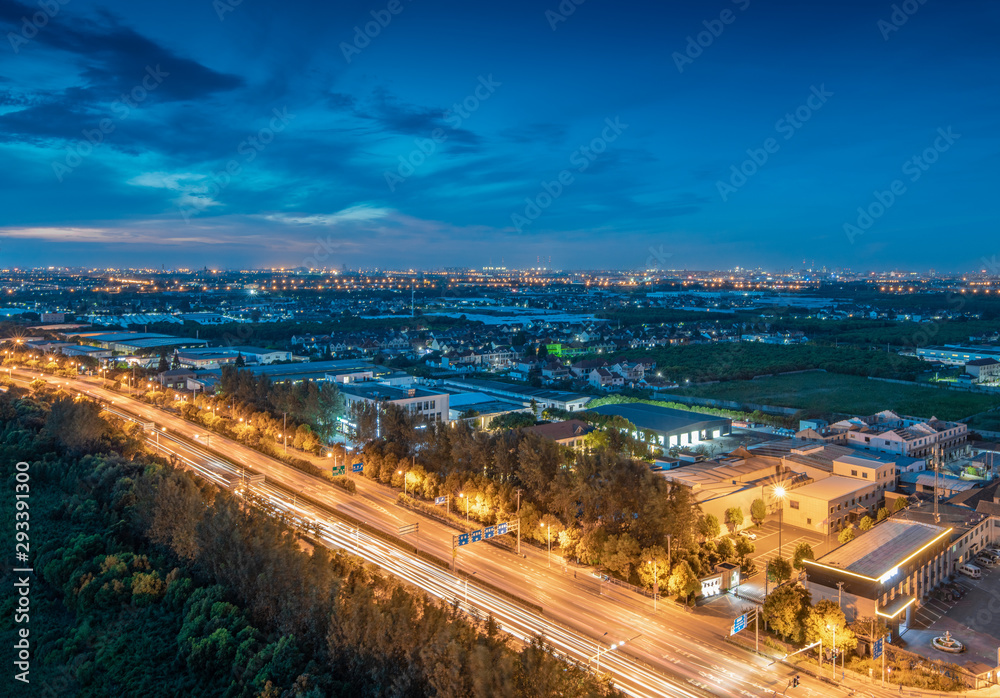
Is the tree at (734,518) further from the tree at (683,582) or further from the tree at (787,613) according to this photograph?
the tree at (787,613)

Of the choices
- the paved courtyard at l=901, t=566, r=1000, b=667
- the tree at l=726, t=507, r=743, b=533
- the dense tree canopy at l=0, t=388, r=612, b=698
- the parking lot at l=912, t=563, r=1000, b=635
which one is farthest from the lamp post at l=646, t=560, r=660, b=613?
the parking lot at l=912, t=563, r=1000, b=635

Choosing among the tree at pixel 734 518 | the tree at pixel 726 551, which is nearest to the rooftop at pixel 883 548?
the tree at pixel 726 551

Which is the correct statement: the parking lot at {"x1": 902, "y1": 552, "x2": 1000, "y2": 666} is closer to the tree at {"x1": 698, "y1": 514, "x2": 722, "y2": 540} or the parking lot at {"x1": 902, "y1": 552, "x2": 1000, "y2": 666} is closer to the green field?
the tree at {"x1": 698, "y1": 514, "x2": 722, "y2": 540}

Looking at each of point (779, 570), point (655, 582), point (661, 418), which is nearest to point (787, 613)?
point (779, 570)

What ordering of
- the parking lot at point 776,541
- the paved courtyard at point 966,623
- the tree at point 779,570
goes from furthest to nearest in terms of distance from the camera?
1. the parking lot at point 776,541
2. the tree at point 779,570
3. the paved courtyard at point 966,623

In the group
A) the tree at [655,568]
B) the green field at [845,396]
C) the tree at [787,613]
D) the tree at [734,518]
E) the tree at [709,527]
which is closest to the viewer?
the tree at [787,613]

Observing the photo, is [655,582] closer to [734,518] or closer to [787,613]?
[787,613]

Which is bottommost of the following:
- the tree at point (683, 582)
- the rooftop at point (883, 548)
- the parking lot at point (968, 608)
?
the parking lot at point (968, 608)
